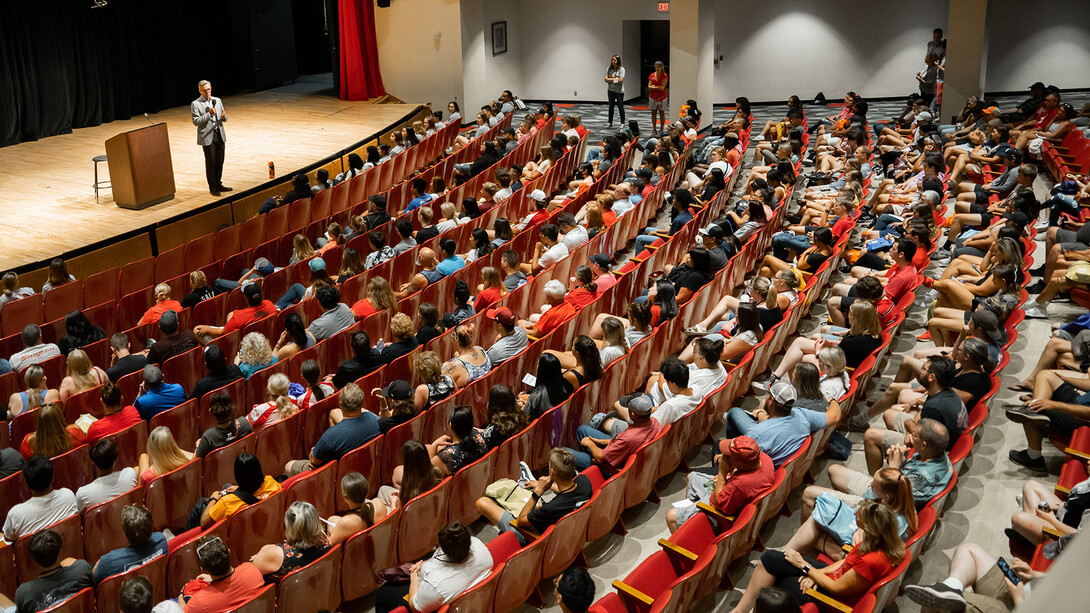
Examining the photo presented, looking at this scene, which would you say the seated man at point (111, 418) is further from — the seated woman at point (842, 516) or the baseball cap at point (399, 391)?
the seated woman at point (842, 516)

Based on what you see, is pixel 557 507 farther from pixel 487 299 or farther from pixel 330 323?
pixel 330 323

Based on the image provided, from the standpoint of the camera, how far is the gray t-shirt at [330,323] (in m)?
6.72

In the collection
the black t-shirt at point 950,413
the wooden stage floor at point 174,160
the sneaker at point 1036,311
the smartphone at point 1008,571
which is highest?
the wooden stage floor at point 174,160

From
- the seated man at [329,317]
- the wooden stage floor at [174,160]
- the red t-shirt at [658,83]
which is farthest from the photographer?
the red t-shirt at [658,83]

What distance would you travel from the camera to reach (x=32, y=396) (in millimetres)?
5988

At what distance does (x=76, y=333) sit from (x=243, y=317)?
125cm

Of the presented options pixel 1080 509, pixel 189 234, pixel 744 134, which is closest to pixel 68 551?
pixel 1080 509

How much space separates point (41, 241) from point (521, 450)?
699 centimetres

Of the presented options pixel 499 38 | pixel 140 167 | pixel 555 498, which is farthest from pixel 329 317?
pixel 499 38

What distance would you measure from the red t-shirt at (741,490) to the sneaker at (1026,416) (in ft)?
5.42

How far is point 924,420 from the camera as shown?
14.3ft

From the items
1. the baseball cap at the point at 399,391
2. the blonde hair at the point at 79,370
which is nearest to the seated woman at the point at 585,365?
the baseball cap at the point at 399,391

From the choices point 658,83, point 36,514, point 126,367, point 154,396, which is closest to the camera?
→ point 36,514

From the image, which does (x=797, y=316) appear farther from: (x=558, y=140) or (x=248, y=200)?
(x=248, y=200)
